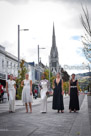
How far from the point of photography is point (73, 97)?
1541cm

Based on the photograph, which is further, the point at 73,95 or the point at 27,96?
the point at 73,95

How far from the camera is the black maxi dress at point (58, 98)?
48.5ft

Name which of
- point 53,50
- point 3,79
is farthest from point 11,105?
point 53,50

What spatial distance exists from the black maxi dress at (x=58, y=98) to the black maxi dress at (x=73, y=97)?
629 millimetres

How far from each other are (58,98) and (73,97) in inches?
35.3

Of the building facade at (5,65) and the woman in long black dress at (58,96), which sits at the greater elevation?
the building facade at (5,65)

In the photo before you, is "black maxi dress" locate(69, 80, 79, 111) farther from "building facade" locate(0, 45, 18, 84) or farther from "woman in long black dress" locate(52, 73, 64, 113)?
"building facade" locate(0, 45, 18, 84)

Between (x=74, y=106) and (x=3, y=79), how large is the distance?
3252 cm

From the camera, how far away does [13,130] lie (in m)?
8.27

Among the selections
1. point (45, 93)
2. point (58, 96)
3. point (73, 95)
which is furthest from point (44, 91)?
point (73, 95)

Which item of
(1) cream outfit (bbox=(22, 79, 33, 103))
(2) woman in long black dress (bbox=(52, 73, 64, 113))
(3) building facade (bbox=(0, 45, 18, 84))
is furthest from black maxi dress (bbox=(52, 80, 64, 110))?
(3) building facade (bbox=(0, 45, 18, 84))

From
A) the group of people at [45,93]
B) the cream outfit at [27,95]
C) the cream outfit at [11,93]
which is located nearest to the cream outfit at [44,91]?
the group of people at [45,93]

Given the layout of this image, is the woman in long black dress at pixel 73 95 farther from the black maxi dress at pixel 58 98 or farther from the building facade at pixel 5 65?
the building facade at pixel 5 65

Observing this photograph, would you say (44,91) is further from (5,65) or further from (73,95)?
(5,65)
